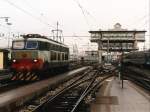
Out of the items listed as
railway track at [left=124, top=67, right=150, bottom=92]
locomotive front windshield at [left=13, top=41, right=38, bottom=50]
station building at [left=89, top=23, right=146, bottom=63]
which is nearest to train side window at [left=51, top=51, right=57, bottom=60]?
locomotive front windshield at [left=13, top=41, right=38, bottom=50]

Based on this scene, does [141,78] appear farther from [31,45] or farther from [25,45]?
[25,45]

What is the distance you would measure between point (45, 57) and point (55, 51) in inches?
173

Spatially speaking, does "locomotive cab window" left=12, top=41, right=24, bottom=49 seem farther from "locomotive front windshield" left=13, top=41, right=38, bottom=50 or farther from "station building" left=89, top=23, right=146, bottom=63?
"station building" left=89, top=23, right=146, bottom=63

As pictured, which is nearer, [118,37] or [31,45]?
[31,45]

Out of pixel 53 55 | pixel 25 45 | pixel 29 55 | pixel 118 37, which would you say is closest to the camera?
pixel 29 55

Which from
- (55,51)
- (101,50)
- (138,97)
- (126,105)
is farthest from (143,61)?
(101,50)

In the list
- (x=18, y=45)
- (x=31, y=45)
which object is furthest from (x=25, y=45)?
(x=18, y=45)

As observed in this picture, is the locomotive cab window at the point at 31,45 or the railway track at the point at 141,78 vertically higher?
the locomotive cab window at the point at 31,45

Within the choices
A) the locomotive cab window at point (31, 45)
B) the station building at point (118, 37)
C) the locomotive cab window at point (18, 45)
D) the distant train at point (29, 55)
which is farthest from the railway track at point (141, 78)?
the station building at point (118, 37)

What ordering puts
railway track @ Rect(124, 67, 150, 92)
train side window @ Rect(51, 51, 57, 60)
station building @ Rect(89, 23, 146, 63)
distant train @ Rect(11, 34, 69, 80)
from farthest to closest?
station building @ Rect(89, 23, 146, 63) < train side window @ Rect(51, 51, 57, 60) < distant train @ Rect(11, 34, 69, 80) < railway track @ Rect(124, 67, 150, 92)

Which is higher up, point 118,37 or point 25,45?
point 118,37

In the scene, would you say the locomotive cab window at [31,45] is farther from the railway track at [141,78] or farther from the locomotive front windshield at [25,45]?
the railway track at [141,78]

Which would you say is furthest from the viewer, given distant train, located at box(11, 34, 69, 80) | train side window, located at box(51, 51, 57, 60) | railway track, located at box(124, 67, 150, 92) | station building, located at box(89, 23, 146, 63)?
station building, located at box(89, 23, 146, 63)

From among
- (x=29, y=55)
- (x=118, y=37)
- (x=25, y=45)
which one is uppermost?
(x=118, y=37)
